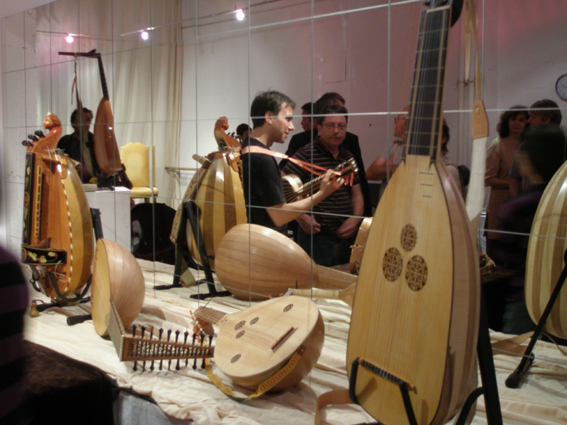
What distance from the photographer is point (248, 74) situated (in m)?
2.32

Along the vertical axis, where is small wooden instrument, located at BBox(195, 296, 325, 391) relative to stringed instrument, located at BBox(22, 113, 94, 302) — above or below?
below

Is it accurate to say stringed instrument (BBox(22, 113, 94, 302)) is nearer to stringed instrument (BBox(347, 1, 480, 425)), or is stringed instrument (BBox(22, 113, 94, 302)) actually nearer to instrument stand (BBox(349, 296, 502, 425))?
stringed instrument (BBox(347, 1, 480, 425))

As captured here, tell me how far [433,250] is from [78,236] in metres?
2.06

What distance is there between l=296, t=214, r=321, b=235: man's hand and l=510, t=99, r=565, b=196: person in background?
76 cm

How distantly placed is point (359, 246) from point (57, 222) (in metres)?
1.62

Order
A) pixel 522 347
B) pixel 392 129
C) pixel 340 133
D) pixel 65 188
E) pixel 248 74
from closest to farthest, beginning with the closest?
1. pixel 522 347
2. pixel 392 129
3. pixel 340 133
4. pixel 248 74
5. pixel 65 188

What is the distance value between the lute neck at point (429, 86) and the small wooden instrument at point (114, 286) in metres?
1.54

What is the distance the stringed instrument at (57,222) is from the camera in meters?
2.67

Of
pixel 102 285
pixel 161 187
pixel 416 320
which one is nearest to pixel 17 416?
pixel 416 320

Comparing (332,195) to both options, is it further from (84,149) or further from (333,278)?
(84,149)

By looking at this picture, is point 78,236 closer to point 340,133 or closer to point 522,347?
point 340,133

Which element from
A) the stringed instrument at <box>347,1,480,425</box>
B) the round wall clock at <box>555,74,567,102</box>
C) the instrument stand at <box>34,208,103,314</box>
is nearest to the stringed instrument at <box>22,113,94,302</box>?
the instrument stand at <box>34,208,103,314</box>

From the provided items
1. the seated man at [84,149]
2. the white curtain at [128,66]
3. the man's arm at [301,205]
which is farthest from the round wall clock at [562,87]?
the seated man at [84,149]

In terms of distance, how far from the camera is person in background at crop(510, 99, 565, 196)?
1469mm
